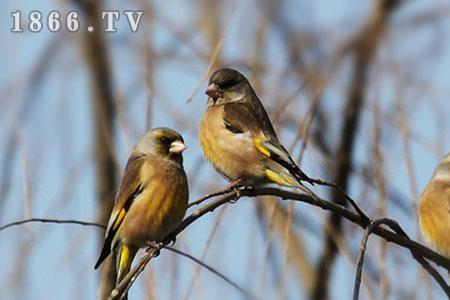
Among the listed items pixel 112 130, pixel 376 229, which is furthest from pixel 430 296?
pixel 112 130

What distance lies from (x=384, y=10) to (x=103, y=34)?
1.59 metres

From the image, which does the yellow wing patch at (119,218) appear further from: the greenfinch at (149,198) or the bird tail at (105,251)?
the bird tail at (105,251)

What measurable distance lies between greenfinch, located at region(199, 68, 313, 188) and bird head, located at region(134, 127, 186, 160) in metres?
0.22

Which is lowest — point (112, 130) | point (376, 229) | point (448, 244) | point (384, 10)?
point (448, 244)

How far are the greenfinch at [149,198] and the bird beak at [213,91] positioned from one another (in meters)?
0.54

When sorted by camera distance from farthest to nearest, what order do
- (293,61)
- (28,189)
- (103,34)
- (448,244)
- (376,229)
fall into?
(103,34)
(448,244)
(293,61)
(28,189)
(376,229)

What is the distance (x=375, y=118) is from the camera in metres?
4.28

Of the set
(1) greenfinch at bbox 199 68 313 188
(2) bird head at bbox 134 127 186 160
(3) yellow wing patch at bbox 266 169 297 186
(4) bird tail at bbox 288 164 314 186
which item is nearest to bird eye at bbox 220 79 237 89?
(1) greenfinch at bbox 199 68 313 188

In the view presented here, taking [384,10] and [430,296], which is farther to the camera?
[384,10]

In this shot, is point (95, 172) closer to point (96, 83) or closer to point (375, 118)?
point (96, 83)

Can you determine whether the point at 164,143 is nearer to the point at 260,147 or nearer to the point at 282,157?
the point at 260,147

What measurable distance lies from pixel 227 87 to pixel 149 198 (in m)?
0.91

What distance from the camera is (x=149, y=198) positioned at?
453cm

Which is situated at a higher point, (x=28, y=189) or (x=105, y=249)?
(x=28, y=189)
